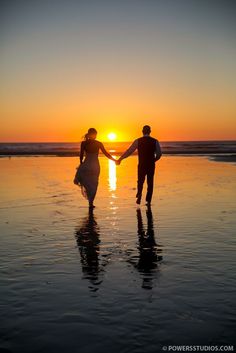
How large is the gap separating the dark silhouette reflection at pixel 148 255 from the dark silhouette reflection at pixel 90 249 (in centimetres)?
56

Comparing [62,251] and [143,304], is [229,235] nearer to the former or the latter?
[62,251]

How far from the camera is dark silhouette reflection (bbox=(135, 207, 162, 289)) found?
5.69 meters

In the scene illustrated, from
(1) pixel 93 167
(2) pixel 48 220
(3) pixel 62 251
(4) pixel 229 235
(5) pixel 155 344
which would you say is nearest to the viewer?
(5) pixel 155 344

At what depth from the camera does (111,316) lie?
434 centimetres

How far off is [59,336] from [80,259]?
2.69m

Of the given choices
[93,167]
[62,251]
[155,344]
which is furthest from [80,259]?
[93,167]

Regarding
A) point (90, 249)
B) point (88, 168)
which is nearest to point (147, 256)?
point (90, 249)

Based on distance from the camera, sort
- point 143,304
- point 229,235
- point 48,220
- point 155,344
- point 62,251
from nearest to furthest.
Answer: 1. point 155,344
2. point 143,304
3. point 62,251
4. point 229,235
5. point 48,220

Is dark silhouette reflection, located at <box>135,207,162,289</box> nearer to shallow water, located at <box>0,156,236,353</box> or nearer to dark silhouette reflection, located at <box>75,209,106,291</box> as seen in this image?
shallow water, located at <box>0,156,236,353</box>

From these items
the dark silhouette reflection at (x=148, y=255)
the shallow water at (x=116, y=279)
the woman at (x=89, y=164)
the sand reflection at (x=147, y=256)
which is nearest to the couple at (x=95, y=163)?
the woman at (x=89, y=164)

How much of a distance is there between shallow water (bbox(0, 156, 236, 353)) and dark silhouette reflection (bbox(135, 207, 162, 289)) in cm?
1

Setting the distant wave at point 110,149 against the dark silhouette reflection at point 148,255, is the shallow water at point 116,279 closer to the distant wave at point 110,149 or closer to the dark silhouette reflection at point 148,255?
the dark silhouette reflection at point 148,255

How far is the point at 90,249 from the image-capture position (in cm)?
725

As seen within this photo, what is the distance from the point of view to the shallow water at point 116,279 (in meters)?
3.95
